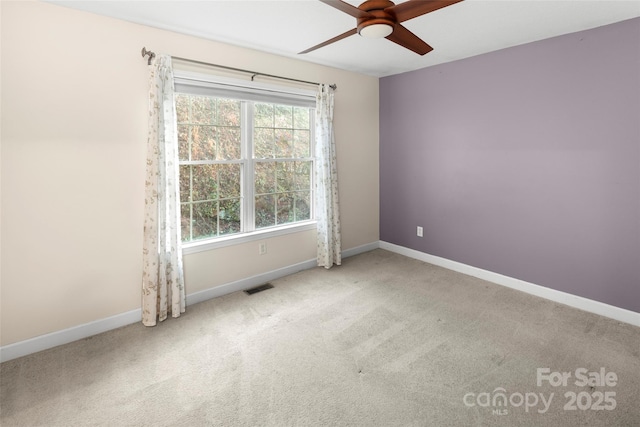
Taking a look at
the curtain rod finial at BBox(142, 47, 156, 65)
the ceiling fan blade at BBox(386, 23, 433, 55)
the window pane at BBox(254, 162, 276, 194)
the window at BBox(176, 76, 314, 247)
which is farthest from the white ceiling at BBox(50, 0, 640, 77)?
the window pane at BBox(254, 162, 276, 194)

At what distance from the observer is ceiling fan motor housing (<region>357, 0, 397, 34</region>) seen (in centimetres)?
172

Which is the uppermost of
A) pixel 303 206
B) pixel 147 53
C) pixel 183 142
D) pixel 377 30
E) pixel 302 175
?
pixel 147 53

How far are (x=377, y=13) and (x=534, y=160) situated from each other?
2.37 metres

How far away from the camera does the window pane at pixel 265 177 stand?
3557mm

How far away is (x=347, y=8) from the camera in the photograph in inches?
66.5

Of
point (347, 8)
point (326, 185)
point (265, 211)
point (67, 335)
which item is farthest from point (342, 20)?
point (67, 335)

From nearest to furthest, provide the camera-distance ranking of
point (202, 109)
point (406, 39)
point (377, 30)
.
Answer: point (377, 30), point (406, 39), point (202, 109)

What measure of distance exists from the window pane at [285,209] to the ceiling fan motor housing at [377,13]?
2290 mm

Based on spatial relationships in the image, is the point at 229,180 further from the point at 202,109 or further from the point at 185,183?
the point at 202,109

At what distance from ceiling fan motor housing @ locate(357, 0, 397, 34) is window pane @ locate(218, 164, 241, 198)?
6.57ft

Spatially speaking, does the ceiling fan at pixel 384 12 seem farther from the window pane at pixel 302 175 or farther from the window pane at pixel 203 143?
the window pane at pixel 302 175

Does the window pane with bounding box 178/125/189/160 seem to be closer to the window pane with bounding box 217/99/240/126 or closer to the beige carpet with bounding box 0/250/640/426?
the window pane with bounding box 217/99/240/126

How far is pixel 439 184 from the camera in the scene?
4066 mm

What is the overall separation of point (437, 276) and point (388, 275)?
559mm
